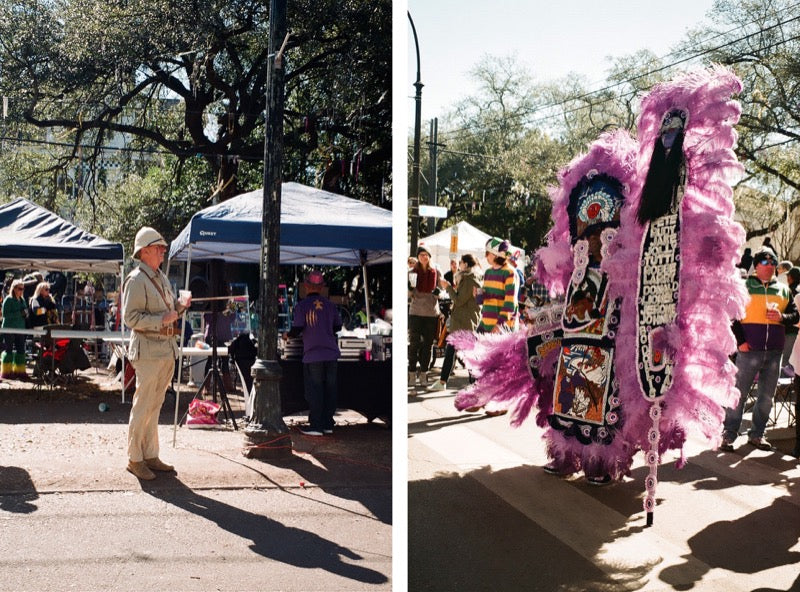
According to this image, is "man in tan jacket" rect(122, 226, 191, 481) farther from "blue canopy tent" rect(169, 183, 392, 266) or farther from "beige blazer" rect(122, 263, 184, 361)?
"blue canopy tent" rect(169, 183, 392, 266)

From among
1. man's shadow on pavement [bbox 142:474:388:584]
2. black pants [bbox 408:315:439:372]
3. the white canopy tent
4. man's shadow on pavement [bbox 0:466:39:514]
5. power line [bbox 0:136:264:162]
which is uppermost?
power line [bbox 0:136:264:162]

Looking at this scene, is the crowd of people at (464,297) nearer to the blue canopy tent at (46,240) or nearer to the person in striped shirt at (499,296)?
the person in striped shirt at (499,296)

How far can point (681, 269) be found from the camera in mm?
2869

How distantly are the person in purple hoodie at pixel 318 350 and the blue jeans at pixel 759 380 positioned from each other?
92.4 inches

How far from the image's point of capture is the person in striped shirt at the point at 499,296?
2.81 m

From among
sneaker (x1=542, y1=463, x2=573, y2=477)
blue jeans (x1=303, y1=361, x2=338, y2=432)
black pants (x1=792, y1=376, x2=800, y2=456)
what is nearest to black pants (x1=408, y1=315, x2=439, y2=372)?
sneaker (x1=542, y1=463, x2=573, y2=477)

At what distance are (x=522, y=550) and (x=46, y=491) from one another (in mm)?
2106

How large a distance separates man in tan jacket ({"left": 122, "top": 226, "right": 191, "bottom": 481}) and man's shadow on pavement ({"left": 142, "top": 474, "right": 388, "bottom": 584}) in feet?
0.87

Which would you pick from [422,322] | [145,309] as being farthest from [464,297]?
[145,309]

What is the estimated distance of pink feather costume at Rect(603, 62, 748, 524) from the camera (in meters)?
2.72

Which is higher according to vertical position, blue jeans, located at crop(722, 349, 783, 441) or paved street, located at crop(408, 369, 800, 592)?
blue jeans, located at crop(722, 349, 783, 441)

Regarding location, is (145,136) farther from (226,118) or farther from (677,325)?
(677,325)

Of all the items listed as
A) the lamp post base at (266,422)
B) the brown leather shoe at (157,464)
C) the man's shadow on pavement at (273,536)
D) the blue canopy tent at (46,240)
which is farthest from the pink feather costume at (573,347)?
the blue canopy tent at (46,240)

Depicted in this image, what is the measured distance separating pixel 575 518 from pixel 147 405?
2100 millimetres
